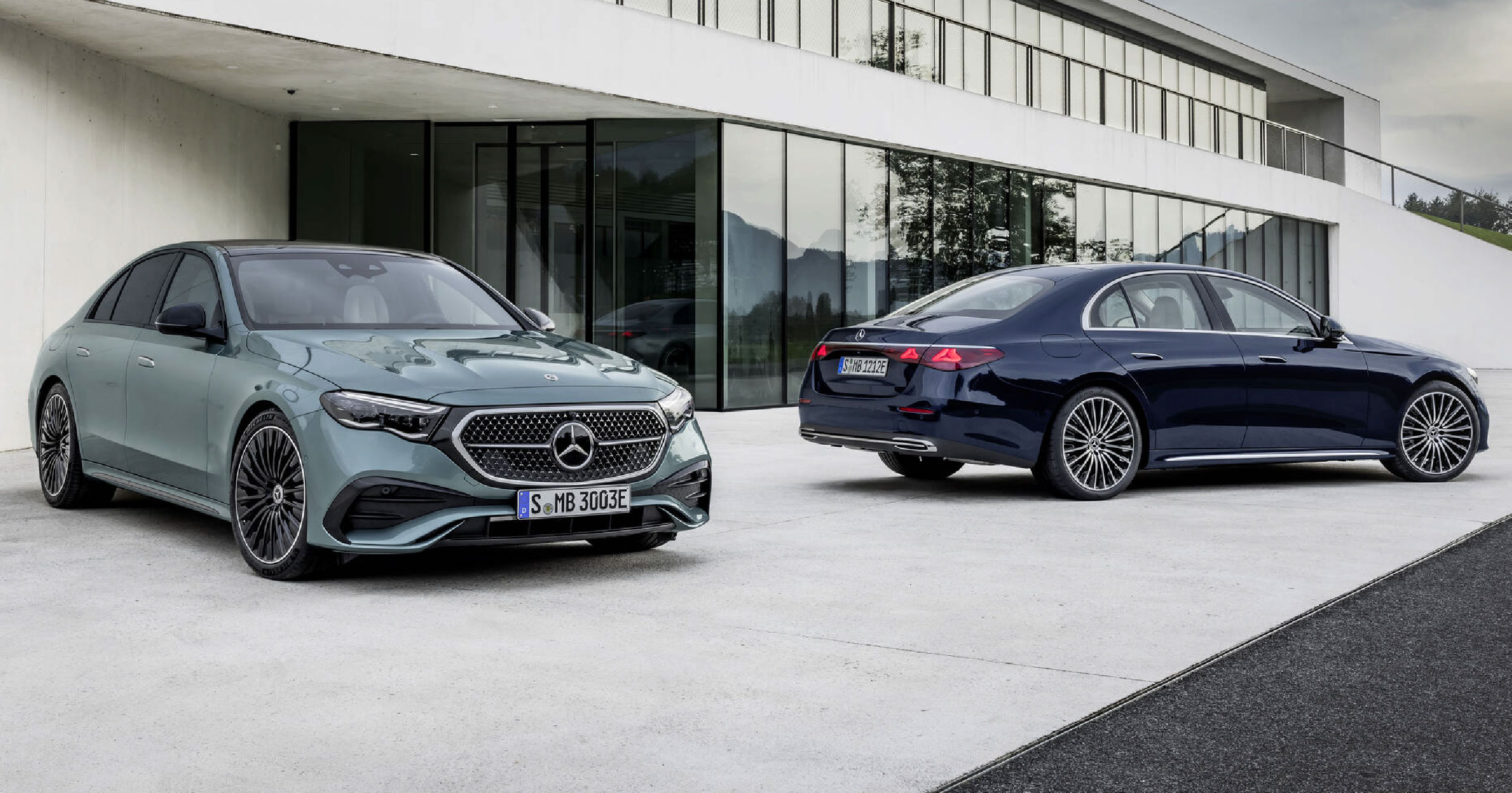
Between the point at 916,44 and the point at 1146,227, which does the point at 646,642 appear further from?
the point at 1146,227

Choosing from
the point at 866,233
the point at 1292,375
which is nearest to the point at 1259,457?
the point at 1292,375

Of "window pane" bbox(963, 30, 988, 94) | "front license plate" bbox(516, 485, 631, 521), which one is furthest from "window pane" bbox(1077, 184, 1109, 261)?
"front license plate" bbox(516, 485, 631, 521)

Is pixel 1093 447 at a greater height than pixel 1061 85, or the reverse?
pixel 1061 85

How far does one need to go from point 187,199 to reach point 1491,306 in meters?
35.2

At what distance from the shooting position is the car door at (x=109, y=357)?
7.63 meters

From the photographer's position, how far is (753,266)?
20.4m

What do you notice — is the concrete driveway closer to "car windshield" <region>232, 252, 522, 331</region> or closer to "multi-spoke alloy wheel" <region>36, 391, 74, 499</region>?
"multi-spoke alloy wheel" <region>36, 391, 74, 499</region>

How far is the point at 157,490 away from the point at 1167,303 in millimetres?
6551

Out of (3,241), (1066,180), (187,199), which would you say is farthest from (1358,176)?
(3,241)

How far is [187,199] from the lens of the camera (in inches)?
674

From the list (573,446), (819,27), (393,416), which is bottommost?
(573,446)

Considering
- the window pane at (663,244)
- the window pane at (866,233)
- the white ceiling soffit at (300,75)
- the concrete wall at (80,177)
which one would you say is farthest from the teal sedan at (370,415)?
the window pane at (866,233)

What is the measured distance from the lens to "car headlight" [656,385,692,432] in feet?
21.3

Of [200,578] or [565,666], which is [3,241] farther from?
[565,666]
